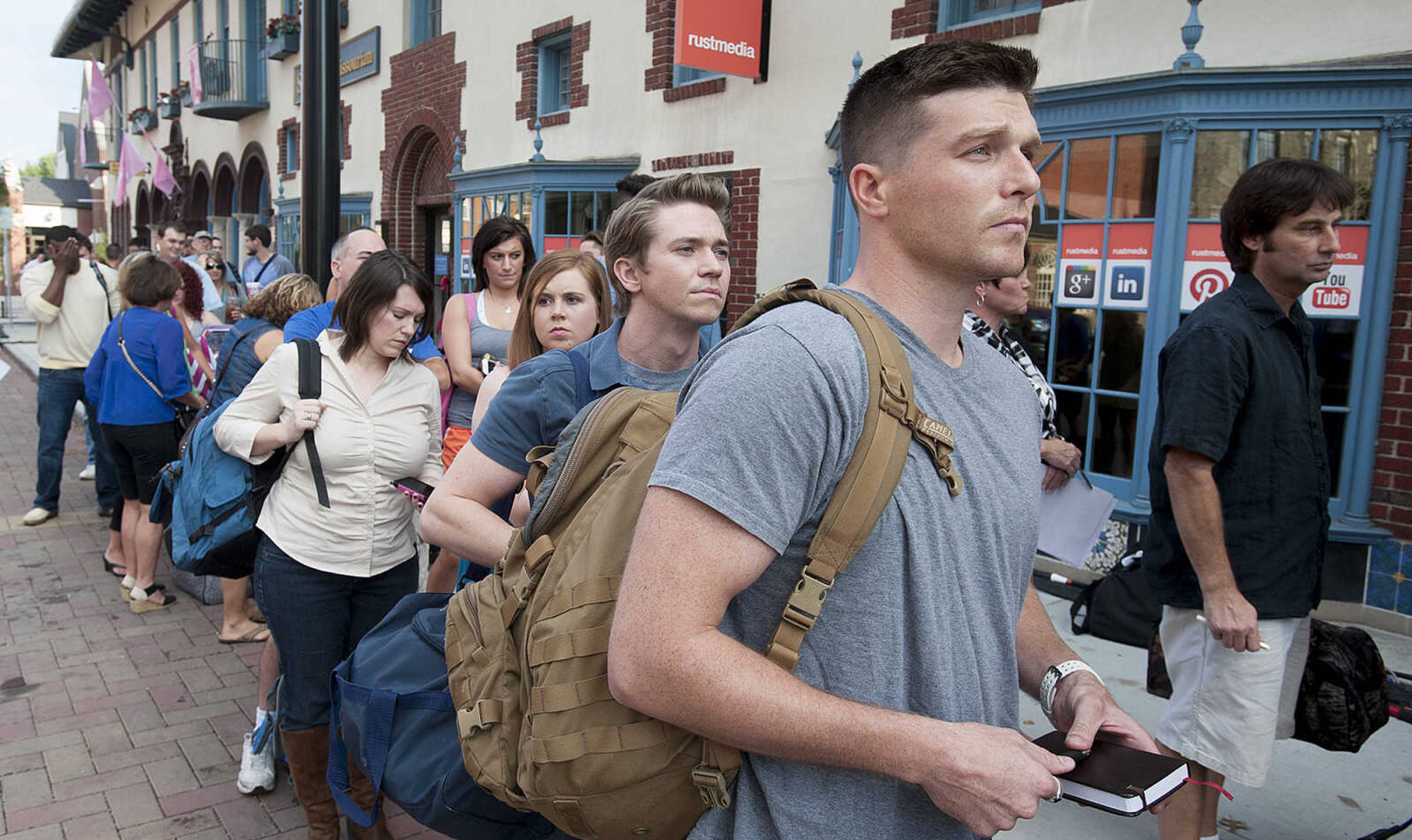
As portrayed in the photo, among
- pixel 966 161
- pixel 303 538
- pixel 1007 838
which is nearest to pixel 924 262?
pixel 966 161

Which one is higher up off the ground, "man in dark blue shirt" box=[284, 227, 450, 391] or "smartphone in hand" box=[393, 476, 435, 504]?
"man in dark blue shirt" box=[284, 227, 450, 391]

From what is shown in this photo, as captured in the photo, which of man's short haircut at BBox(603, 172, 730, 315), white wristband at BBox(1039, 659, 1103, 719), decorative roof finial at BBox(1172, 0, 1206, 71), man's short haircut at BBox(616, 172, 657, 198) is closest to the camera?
white wristband at BBox(1039, 659, 1103, 719)

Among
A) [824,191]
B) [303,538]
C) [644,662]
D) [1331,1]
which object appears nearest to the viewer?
[644,662]

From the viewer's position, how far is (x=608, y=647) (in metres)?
1.31

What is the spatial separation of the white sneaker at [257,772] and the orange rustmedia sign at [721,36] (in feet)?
19.6

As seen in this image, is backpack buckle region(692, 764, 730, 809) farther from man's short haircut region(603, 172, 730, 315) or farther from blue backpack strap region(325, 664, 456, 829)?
man's short haircut region(603, 172, 730, 315)

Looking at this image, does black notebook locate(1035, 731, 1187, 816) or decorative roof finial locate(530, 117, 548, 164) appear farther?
decorative roof finial locate(530, 117, 548, 164)

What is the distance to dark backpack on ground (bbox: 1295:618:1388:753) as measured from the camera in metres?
2.97

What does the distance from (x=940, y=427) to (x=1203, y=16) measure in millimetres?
5561

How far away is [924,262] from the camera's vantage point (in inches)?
55.3

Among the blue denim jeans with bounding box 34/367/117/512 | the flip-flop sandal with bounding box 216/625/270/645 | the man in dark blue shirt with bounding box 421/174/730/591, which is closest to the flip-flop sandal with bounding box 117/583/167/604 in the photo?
the flip-flop sandal with bounding box 216/625/270/645

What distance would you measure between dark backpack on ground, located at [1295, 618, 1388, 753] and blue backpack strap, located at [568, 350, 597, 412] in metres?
2.33

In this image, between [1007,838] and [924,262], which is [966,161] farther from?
[1007,838]

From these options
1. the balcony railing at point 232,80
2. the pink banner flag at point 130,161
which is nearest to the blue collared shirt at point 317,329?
the pink banner flag at point 130,161
